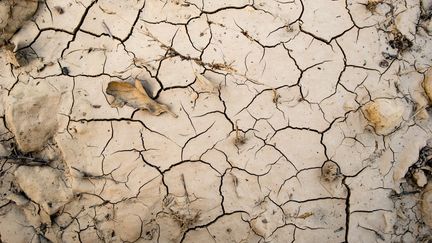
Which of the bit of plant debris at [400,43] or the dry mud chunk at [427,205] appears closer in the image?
the dry mud chunk at [427,205]

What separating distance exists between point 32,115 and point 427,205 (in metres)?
2.53

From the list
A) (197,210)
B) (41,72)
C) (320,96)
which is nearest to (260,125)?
(320,96)

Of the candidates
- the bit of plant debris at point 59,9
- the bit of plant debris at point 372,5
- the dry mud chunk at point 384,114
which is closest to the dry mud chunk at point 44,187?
the bit of plant debris at point 59,9

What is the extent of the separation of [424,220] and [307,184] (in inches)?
31.1

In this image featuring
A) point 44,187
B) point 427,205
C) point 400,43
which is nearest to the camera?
point 44,187

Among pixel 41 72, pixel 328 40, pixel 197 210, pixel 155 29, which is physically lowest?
pixel 197 210

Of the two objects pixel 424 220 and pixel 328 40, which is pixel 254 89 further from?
pixel 424 220

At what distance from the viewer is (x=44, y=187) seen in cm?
261

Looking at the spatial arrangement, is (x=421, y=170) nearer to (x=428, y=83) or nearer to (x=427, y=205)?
(x=427, y=205)

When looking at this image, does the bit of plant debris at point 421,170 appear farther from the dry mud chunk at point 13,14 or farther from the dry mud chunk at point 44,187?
the dry mud chunk at point 13,14

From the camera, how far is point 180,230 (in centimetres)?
266

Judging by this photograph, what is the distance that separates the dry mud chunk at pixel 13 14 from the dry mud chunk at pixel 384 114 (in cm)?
222

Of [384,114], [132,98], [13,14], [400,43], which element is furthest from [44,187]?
[400,43]

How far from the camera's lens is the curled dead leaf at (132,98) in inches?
105
